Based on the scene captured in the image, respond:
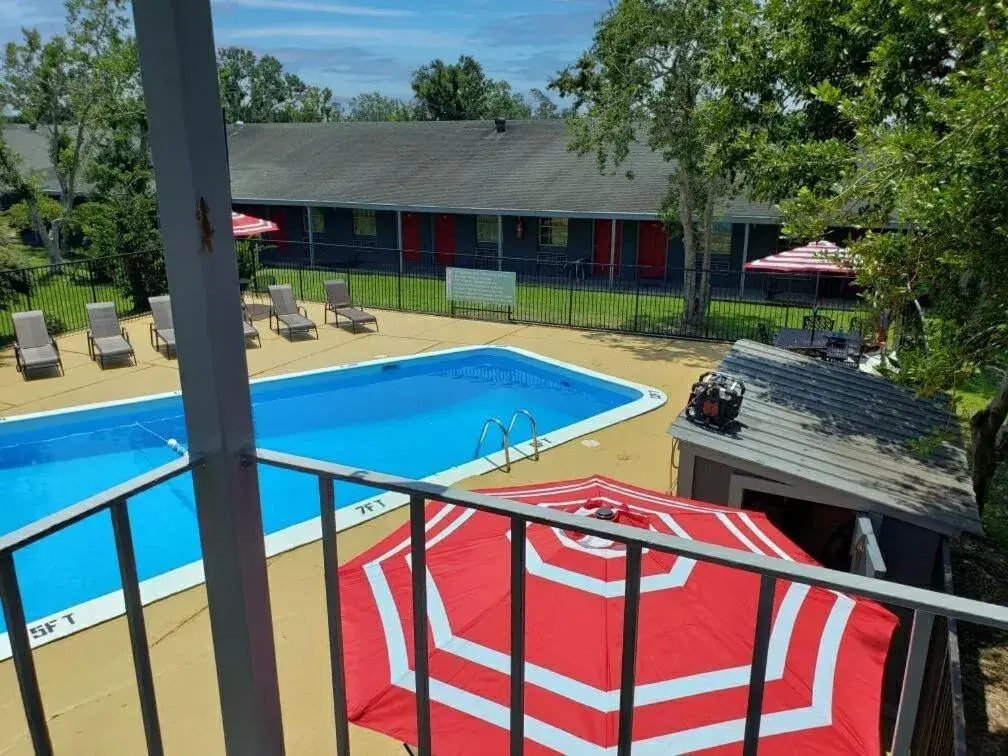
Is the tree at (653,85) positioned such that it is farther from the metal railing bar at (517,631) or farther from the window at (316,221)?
the window at (316,221)

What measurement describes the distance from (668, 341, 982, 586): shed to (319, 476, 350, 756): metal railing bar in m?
4.67

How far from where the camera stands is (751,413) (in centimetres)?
700

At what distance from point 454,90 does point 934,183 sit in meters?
44.6

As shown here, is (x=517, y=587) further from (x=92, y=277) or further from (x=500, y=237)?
(x=500, y=237)

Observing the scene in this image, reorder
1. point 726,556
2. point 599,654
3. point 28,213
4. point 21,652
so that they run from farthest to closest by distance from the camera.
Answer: point 28,213 → point 599,654 → point 21,652 → point 726,556

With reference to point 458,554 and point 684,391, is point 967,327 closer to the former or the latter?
point 458,554

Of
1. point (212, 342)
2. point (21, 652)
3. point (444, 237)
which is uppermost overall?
point (212, 342)

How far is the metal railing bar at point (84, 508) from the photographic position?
1408 millimetres

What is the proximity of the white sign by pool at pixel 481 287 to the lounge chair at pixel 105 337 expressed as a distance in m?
7.55

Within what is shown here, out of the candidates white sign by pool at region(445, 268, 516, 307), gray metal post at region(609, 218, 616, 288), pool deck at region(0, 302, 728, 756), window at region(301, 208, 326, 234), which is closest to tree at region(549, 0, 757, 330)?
white sign by pool at region(445, 268, 516, 307)

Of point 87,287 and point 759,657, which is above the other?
point 759,657

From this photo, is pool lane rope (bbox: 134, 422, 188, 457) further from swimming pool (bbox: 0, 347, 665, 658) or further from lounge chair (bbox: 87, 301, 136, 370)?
lounge chair (bbox: 87, 301, 136, 370)

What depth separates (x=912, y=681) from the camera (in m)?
1.51

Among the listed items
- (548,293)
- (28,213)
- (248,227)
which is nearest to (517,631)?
(248,227)
